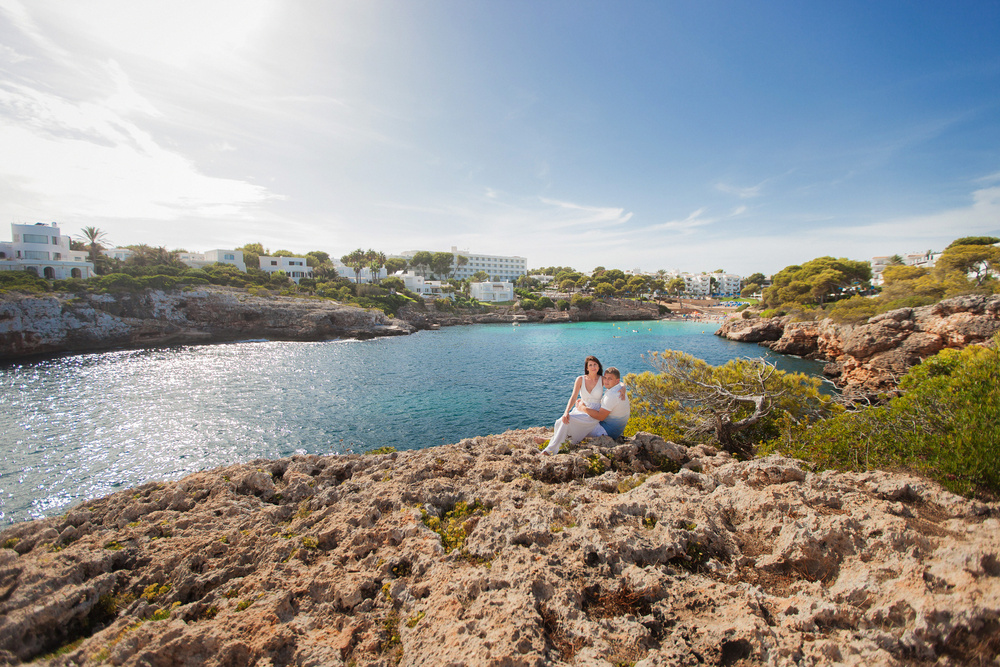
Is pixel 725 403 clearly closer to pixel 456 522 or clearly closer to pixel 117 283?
pixel 456 522

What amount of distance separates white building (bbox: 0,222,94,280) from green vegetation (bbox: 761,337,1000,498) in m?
74.1

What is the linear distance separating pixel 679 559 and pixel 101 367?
1760 inches

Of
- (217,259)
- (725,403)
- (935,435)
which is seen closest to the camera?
(935,435)

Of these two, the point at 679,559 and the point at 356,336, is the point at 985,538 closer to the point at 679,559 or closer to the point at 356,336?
the point at 679,559

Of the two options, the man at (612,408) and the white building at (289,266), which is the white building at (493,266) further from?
the man at (612,408)

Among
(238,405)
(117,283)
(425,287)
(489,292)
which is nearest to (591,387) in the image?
(238,405)

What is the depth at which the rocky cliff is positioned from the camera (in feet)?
71.0

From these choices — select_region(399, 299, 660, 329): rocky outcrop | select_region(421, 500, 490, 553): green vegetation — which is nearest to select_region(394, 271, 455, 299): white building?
select_region(399, 299, 660, 329): rocky outcrop

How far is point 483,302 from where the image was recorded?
86500 mm

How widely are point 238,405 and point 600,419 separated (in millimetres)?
23218

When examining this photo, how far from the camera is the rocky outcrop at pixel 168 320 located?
36.8 meters

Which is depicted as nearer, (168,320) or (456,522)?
(456,522)

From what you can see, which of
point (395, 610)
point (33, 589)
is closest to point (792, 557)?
point (395, 610)

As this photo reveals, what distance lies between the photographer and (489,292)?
89375mm
